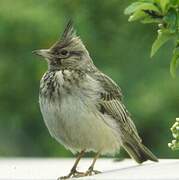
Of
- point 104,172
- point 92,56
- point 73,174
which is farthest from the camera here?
point 92,56

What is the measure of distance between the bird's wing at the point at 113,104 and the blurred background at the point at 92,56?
144 inches

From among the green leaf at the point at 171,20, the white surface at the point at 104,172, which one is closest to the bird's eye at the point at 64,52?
the white surface at the point at 104,172

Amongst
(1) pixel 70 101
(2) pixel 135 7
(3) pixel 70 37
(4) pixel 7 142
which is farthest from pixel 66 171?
(4) pixel 7 142

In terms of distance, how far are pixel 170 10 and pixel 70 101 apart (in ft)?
7.63

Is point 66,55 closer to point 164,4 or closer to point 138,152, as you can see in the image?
point 138,152

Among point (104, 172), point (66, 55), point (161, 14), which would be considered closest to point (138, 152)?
point (66, 55)

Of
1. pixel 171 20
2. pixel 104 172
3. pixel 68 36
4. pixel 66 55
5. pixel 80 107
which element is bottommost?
pixel 104 172

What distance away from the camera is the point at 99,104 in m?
9.02

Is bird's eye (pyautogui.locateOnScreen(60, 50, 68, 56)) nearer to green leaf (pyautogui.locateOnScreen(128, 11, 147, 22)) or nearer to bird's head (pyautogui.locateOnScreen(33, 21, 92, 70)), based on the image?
bird's head (pyautogui.locateOnScreen(33, 21, 92, 70))

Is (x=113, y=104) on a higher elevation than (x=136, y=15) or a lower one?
lower

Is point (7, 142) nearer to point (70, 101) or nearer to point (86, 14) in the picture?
point (86, 14)

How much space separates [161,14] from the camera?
257 inches

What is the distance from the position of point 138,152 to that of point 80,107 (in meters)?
0.89

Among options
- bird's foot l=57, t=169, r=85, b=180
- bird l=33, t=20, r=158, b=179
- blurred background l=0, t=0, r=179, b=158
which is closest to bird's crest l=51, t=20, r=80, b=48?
bird l=33, t=20, r=158, b=179
